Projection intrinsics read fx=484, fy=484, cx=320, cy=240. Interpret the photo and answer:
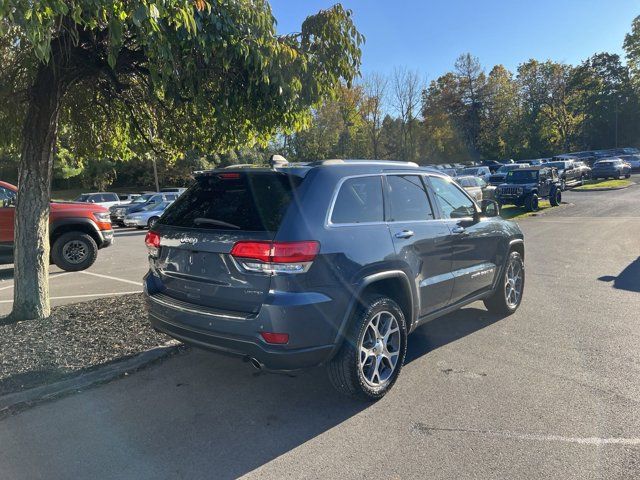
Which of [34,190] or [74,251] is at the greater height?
[34,190]

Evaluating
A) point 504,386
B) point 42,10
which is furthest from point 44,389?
point 504,386

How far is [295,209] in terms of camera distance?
3.46m

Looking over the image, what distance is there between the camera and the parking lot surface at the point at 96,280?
7614 millimetres

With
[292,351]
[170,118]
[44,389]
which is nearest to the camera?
[292,351]

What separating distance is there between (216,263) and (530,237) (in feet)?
38.9

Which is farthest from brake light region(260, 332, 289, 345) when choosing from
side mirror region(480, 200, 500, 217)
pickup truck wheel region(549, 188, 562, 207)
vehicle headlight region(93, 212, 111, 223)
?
pickup truck wheel region(549, 188, 562, 207)

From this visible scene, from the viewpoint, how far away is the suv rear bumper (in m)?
3.29

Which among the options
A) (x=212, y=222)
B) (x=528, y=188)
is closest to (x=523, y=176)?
(x=528, y=188)

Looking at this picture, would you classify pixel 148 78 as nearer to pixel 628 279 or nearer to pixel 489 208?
pixel 489 208

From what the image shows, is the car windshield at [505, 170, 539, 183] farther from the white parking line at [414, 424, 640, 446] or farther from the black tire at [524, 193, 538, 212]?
the white parking line at [414, 424, 640, 446]

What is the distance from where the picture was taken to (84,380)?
421 centimetres

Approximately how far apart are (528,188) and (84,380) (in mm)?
19564

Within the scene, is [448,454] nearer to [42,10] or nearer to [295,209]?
[295,209]

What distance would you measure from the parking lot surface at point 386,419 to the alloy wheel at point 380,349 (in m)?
0.20
